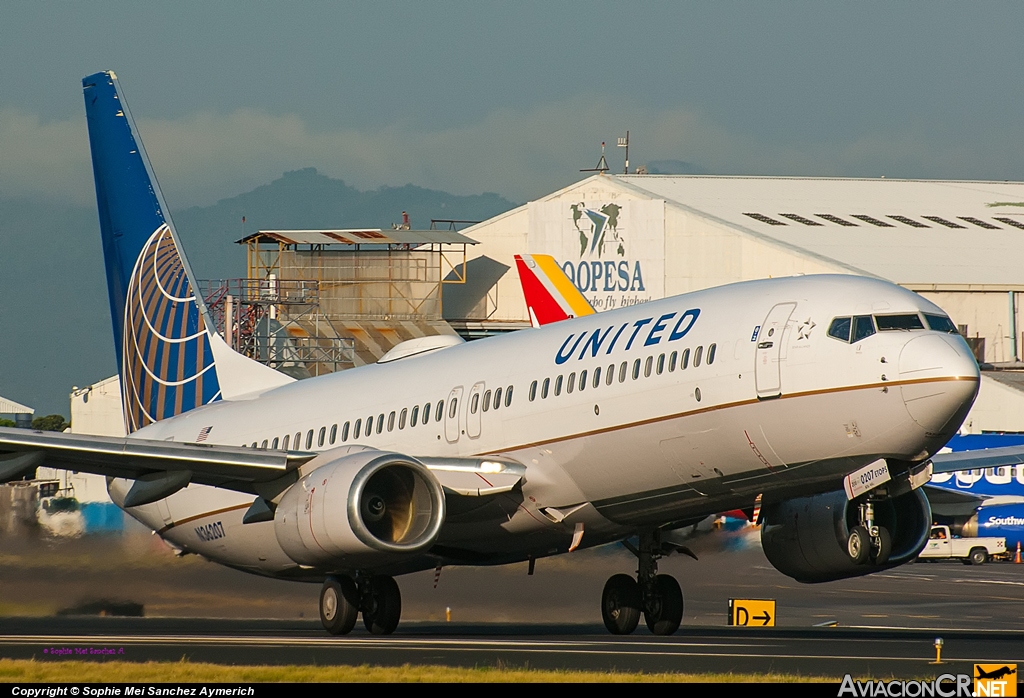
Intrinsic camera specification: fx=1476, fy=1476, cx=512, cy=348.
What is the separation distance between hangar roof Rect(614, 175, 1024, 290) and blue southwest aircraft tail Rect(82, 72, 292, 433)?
39.2 m

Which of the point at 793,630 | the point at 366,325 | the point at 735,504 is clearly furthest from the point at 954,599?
the point at 366,325

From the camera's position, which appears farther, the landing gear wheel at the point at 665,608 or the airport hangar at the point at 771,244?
the airport hangar at the point at 771,244

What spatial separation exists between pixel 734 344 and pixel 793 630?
391 inches

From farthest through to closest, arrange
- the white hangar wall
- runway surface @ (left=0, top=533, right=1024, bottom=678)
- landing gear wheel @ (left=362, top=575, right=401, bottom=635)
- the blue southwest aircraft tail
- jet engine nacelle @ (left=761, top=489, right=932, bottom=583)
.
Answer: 1. the white hangar wall
2. the blue southwest aircraft tail
3. landing gear wheel @ (left=362, top=575, right=401, bottom=635)
4. jet engine nacelle @ (left=761, top=489, right=932, bottom=583)
5. runway surface @ (left=0, top=533, right=1024, bottom=678)

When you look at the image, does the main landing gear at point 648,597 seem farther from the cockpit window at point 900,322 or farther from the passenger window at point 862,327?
the cockpit window at point 900,322

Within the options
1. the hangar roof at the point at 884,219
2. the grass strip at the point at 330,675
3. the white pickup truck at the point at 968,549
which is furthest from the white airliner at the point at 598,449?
the hangar roof at the point at 884,219

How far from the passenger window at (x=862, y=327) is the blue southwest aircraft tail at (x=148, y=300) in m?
15.6

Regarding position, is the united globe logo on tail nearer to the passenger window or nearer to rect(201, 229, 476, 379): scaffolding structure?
the passenger window

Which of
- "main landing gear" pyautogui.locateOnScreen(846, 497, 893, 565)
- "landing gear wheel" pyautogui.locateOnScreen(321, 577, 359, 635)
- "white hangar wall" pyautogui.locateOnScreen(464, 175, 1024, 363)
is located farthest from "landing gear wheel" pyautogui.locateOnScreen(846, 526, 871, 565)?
"white hangar wall" pyautogui.locateOnScreen(464, 175, 1024, 363)

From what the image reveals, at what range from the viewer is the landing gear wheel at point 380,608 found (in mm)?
26219

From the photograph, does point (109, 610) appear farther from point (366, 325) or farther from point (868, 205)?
point (868, 205)

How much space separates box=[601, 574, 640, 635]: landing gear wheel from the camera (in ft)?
85.3

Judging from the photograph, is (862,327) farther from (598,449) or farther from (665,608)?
(665,608)

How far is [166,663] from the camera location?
60.4 feet
